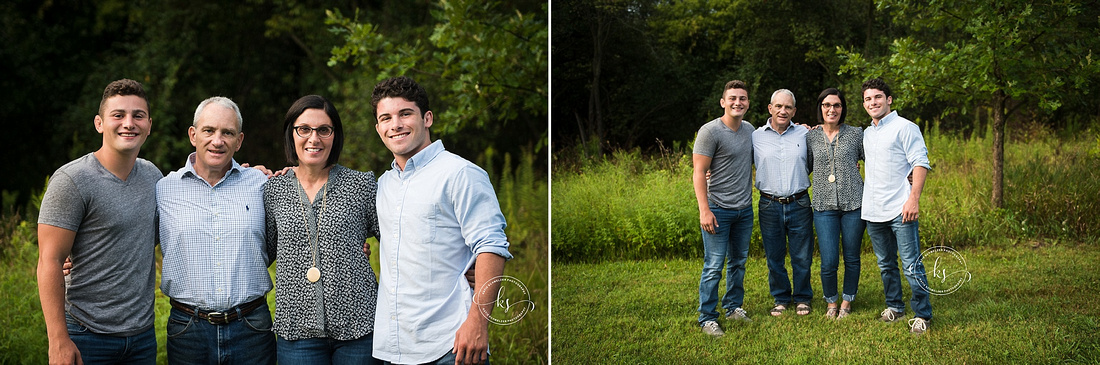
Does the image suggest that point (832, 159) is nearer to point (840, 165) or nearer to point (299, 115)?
point (840, 165)

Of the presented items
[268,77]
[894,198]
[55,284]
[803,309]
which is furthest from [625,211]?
[268,77]

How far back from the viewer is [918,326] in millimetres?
3551

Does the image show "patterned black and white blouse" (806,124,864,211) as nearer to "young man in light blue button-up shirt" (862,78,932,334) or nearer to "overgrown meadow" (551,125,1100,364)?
"young man in light blue button-up shirt" (862,78,932,334)

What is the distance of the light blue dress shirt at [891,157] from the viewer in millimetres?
3334

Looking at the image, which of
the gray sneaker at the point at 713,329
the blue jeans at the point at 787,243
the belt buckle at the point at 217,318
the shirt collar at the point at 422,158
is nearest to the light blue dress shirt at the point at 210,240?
the belt buckle at the point at 217,318

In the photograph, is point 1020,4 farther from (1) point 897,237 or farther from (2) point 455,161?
(2) point 455,161

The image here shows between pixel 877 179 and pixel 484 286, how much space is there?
73.8 inches

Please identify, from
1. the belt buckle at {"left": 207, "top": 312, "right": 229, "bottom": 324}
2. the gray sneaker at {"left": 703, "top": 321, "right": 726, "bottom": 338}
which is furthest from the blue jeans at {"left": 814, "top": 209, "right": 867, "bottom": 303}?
the belt buckle at {"left": 207, "top": 312, "right": 229, "bottom": 324}

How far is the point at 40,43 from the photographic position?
7.85 metres

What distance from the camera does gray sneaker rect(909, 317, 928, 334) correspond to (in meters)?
3.55

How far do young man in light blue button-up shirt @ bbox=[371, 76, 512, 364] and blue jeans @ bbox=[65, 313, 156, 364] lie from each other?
3.00 ft

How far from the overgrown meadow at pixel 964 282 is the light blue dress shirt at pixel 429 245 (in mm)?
1435

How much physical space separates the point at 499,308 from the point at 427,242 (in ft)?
6.75

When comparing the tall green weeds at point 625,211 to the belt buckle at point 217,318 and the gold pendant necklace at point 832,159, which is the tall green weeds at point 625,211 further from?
the belt buckle at point 217,318
